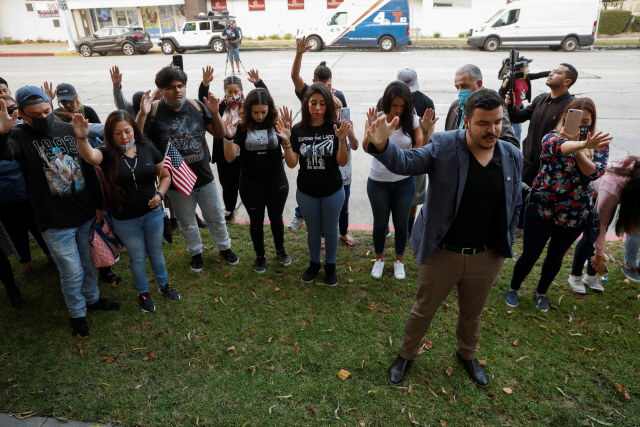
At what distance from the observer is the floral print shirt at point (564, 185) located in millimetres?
3441

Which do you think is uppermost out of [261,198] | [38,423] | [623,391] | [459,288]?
[261,198]

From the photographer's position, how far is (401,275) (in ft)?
14.9

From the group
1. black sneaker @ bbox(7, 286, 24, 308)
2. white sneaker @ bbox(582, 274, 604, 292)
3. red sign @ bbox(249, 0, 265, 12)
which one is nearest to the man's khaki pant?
white sneaker @ bbox(582, 274, 604, 292)

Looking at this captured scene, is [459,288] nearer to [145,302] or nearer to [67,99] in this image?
[145,302]

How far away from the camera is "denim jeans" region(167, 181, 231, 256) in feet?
14.6

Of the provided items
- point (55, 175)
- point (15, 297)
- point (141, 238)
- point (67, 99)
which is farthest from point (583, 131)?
point (15, 297)

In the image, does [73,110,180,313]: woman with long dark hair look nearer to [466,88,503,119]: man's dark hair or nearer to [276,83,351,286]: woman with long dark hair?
[276,83,351,286]: woman with long dark hair

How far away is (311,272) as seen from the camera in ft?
15.0

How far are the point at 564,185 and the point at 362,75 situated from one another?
1266 centimetres

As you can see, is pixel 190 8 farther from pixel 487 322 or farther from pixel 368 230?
pixel 487 322

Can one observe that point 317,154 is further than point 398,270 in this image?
No

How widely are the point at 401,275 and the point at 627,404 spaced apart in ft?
7.06

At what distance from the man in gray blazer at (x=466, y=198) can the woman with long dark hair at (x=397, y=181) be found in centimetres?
121

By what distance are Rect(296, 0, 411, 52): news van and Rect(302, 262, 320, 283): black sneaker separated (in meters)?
18.3
